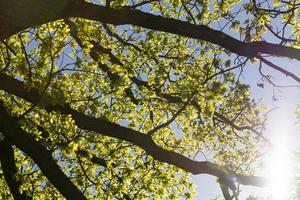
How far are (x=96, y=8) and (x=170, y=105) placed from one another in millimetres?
8633

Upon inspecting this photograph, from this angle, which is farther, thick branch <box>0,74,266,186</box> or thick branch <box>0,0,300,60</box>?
thick branch <box>0,74,266,186</box>

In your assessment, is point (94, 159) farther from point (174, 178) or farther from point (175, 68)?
point (175, 68)

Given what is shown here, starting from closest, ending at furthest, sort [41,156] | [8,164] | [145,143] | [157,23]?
[157,23] → [41,156] → [145,143] → [8,164]

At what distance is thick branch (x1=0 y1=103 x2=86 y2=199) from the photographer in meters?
8.13

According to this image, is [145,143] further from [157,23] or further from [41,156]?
[157,23]

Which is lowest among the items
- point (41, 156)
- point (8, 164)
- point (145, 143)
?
point (145, 143)

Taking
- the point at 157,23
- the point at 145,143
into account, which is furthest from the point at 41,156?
the point at 157,23

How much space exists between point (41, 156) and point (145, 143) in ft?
6.98

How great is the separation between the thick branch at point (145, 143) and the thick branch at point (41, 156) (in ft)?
2.47

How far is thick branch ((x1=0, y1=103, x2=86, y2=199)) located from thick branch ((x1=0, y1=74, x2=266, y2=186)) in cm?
75

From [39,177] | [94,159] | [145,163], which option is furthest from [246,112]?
[39,177]

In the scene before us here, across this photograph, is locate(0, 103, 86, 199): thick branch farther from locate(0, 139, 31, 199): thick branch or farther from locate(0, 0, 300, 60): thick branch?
locate(0, 139, 31, 199): thick branch

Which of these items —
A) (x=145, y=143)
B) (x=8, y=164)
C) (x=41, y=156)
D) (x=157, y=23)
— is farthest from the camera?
(x=8, y=164)

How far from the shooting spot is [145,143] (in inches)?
370
